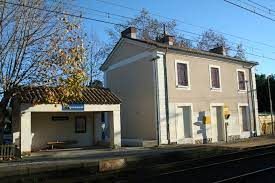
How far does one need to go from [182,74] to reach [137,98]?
11.9ft

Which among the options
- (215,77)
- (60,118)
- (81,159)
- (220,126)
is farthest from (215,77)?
(81,159)

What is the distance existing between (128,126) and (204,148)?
21.9ft

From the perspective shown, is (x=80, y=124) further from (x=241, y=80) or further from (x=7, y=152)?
(x=241, y=80)

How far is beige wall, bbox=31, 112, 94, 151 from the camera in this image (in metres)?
21.6

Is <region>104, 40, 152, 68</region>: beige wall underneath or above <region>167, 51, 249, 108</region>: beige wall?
above

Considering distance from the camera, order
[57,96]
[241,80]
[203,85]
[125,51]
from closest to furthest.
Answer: [57,96] < [203,85] < [125,51] < [241,80]

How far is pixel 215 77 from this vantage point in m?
27.9

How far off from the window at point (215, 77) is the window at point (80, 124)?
34.0ft

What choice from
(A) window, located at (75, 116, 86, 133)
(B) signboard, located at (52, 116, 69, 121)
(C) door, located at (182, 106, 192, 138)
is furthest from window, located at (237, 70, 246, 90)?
(B) signboard, located at (52, 116, 69, 121)

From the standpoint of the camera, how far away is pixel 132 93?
25.6m

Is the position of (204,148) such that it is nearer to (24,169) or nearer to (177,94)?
(177,94)

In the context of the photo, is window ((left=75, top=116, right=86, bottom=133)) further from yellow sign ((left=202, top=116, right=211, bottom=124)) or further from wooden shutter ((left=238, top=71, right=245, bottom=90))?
wooden shutter ((left=238, top=71, right=245, bottom=90))

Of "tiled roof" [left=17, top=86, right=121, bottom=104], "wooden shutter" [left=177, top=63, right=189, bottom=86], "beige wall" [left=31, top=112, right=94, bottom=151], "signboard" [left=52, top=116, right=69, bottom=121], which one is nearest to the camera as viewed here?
"tiled roof" [left=17, top=86, right=121, bottom=104]

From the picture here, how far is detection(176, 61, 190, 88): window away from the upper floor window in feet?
9.34
